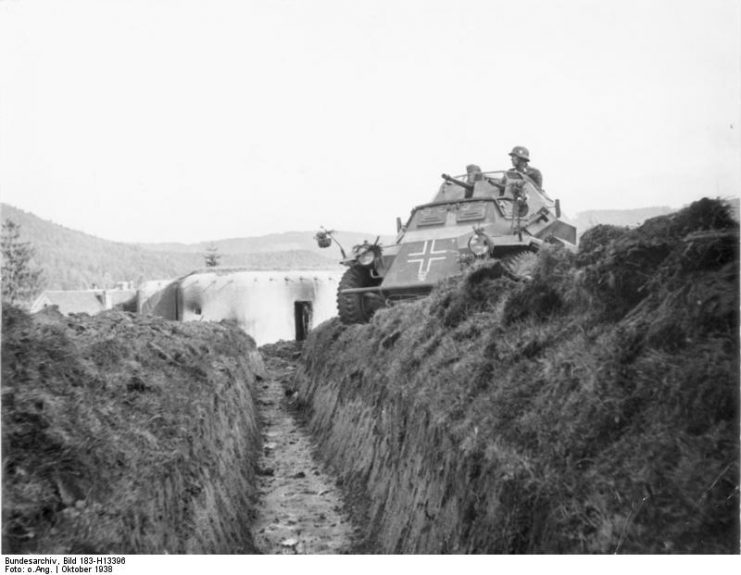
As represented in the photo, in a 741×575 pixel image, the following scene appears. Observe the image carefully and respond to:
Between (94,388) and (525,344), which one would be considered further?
(94,388)

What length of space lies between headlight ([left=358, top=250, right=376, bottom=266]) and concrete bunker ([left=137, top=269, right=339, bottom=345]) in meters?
19.6

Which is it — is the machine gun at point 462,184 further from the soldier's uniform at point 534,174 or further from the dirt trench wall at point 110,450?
the dirt trench wall at point 110,450

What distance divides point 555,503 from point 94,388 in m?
3.58

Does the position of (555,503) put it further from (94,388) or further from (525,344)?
(94,388)

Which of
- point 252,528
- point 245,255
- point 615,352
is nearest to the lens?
point 615,352

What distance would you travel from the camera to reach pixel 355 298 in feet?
42.8

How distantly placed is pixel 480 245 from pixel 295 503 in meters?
4.48

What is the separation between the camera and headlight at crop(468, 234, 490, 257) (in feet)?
34.2

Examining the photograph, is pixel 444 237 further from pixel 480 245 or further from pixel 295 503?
pixel 295 503

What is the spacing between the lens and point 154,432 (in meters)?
5.52

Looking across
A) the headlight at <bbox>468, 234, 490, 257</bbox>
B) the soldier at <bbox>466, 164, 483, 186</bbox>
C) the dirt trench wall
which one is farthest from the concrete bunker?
the dirt trench wall

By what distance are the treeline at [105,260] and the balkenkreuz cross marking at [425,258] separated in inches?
1599
